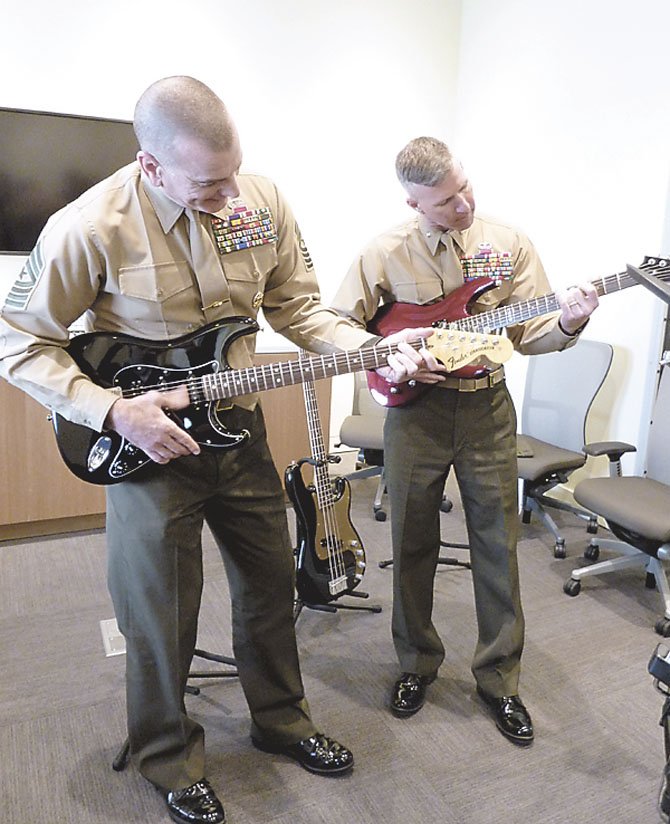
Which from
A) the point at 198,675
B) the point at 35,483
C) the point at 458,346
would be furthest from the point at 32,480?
the point at 458,346

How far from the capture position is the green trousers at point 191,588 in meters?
1.50

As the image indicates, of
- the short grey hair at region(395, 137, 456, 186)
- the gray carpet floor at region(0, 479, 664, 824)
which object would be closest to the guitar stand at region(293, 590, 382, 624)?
the gray carpet floor at region(0, 479, 664, 824)

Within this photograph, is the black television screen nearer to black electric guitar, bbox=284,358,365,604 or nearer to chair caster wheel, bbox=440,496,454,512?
black electric guitar, bbox=284,358,365,604

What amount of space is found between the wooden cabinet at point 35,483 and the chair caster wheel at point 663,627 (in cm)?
199

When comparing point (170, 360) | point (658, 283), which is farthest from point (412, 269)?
point (658, 283)

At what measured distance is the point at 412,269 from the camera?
189 cm

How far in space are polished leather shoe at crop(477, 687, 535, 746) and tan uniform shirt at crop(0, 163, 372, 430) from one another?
1.21 meters

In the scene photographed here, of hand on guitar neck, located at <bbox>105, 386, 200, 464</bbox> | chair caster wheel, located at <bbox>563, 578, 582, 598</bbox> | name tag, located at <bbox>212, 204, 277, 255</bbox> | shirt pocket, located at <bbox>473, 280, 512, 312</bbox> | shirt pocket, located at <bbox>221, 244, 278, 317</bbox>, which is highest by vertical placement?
name tag, located at <bbox>212, 204, 277, 255</bbox>

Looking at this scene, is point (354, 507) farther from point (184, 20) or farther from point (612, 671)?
point (184, 20)

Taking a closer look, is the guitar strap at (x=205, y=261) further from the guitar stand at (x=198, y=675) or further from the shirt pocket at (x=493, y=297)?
the guitar stand at (x=198, y=675)

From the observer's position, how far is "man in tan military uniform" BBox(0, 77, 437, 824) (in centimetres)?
138

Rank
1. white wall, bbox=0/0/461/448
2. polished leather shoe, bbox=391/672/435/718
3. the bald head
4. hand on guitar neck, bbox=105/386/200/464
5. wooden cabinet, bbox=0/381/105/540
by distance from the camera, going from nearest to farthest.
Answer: the bald head
hand on guitar neck, bbox=105/386/200/464
polished leather shoe, bbox=391/672/435/718
wooden cabinet, bbox=0/381/105/540
white wall, bbox=0/0/461/448

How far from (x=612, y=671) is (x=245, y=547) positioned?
1346mm

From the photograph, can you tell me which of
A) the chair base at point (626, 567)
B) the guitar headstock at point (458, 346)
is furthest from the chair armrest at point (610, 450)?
the guitar headstock at point (458, 346)
